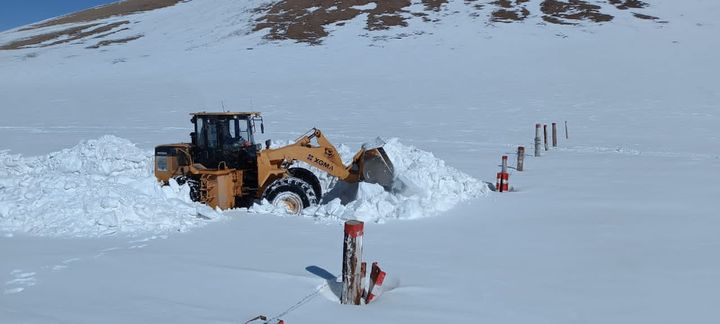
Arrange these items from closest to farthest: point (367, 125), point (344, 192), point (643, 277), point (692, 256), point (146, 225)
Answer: point (643, 277), point (692, 256), point (146, 225), point (344, 192), point (367, 125)

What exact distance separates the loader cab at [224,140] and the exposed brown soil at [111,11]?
68206mm

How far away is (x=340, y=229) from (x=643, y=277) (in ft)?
12.9

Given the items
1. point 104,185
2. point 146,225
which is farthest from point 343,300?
point 104,185

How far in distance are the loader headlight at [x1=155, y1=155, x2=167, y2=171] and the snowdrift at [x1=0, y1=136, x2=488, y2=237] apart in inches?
39.4

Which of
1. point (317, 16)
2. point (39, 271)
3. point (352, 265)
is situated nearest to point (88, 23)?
point (317, 16)

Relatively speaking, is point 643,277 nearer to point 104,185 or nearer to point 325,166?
point 325,166

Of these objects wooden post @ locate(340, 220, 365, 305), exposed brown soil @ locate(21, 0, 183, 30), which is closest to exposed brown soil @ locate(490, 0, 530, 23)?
exposed brown soil @ locate(21, 0, 183, 30)

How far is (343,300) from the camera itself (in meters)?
5.82

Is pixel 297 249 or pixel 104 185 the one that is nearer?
pixel 297 249

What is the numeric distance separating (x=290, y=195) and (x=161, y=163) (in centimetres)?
252

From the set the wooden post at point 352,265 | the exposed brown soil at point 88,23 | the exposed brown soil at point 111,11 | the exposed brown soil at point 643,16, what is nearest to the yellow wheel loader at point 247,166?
the wooden post at point 352,265

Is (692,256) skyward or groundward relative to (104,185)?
groundward

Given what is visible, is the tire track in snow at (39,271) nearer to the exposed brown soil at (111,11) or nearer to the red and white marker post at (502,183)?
the red and white marker post at (502,183)

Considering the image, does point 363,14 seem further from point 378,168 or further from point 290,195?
point 290,195
